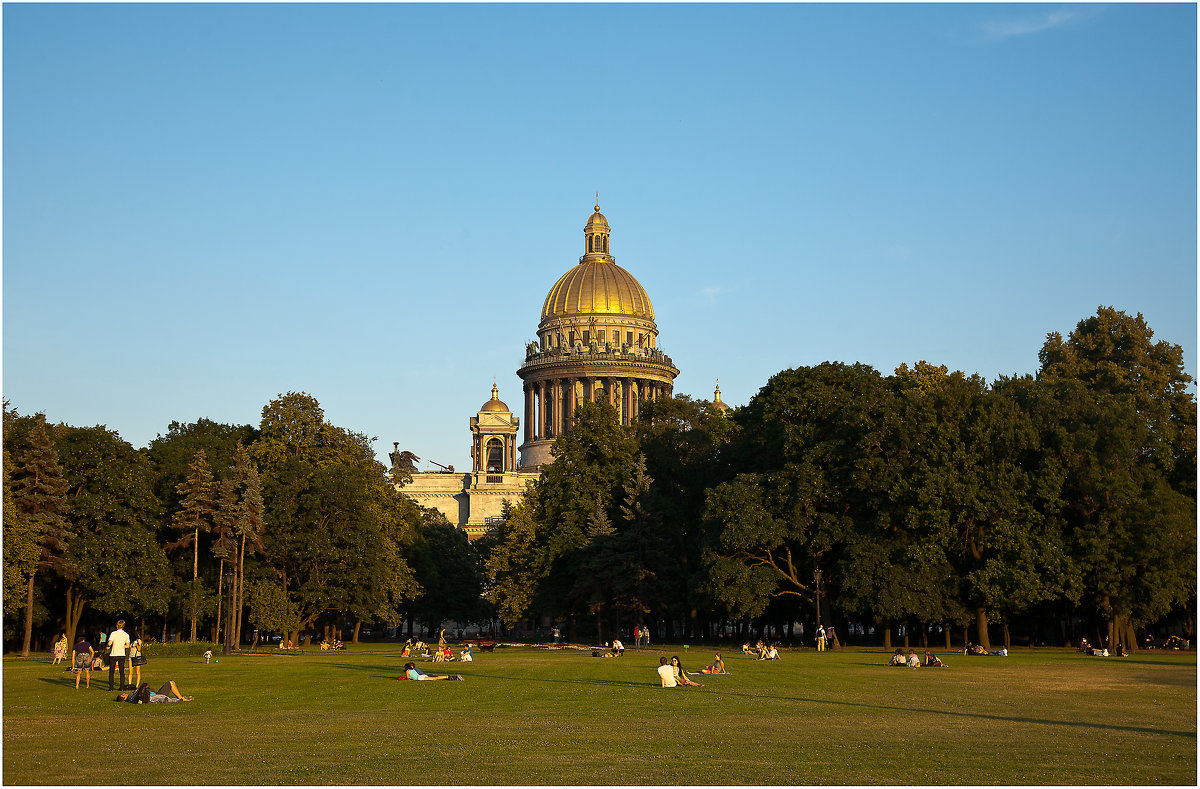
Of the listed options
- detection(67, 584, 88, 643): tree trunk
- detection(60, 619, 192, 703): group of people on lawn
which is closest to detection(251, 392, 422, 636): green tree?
detection(67, 584, 88, 643): tree trunk

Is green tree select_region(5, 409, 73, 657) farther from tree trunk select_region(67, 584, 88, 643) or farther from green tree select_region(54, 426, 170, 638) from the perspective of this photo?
tree trunk select_region(67, 584, 88, 643)

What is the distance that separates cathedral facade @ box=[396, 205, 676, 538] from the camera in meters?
148

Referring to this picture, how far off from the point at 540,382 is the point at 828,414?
9073 centimetres

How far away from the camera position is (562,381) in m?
152

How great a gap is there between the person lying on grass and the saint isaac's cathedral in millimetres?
113995

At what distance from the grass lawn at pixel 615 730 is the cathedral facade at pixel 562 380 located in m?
108

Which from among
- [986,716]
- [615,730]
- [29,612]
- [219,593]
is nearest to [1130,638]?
→ [986,716]

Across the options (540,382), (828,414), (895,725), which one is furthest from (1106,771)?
(540,382)

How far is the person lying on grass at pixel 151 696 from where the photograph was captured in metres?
28.4

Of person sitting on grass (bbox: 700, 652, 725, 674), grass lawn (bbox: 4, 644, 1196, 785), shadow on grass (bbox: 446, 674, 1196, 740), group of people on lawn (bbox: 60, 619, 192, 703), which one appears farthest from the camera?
Result: person sitting on grass (bbox: 700, 652, 725, 674)

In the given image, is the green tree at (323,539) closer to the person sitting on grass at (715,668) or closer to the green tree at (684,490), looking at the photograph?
the green tree at (684,490)

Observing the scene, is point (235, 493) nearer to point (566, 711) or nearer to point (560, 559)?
point (560, 559)

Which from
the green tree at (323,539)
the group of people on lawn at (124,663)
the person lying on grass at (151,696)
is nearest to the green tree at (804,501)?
the green tree at (323,539)

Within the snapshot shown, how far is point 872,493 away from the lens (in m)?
60.8
